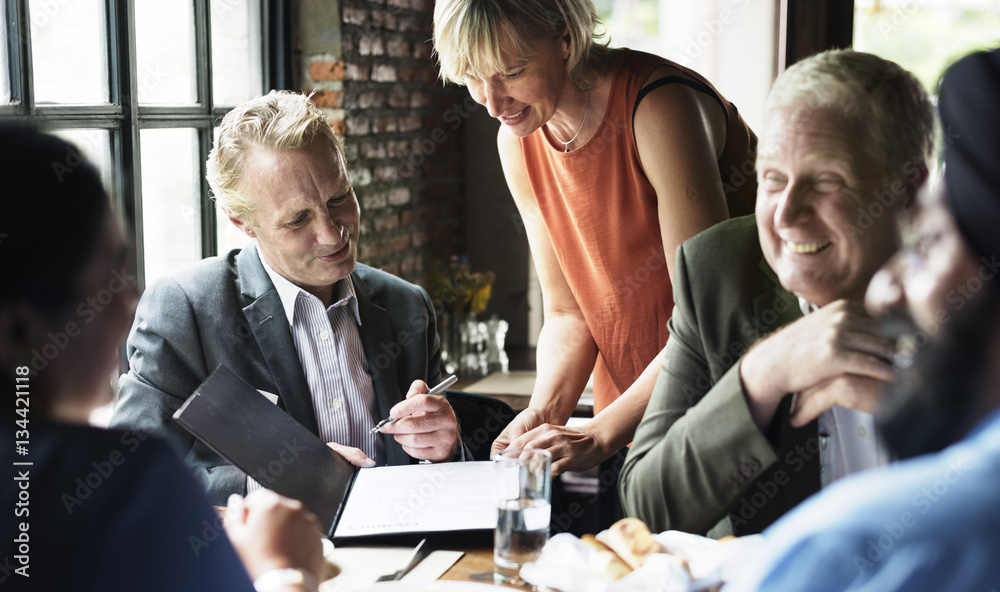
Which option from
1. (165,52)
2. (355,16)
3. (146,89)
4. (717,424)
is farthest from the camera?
(355,16)

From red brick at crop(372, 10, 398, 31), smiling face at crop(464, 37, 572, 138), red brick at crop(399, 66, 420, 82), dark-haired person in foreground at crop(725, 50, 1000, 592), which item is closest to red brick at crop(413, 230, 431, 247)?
red brick at crop(399, 66, 420, 82)

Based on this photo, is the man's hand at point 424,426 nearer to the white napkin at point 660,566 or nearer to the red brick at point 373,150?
the white napkin at point 660,566

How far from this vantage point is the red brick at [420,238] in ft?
13.5

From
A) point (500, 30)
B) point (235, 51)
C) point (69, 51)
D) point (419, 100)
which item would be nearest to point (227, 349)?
point (500, 30)

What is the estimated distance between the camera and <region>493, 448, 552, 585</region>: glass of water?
1191 millimetres

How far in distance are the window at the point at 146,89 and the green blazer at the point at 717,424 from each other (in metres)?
1.56

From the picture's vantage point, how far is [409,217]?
13.3 feet

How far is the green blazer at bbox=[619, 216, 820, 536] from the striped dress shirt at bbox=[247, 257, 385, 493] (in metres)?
0.71

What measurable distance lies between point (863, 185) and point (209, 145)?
235cm

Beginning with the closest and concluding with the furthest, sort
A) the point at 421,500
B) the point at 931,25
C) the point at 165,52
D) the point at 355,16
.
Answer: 1. the point at 421,500
2. the point at 165,52
3. the point at 931,25
4. the point at 355,16

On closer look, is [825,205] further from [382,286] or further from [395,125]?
[395,125]

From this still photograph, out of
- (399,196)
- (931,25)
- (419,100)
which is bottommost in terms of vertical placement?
(399,196)

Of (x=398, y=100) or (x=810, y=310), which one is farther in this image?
(x=398, y=100)

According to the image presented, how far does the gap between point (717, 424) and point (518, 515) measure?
29 centimetres
